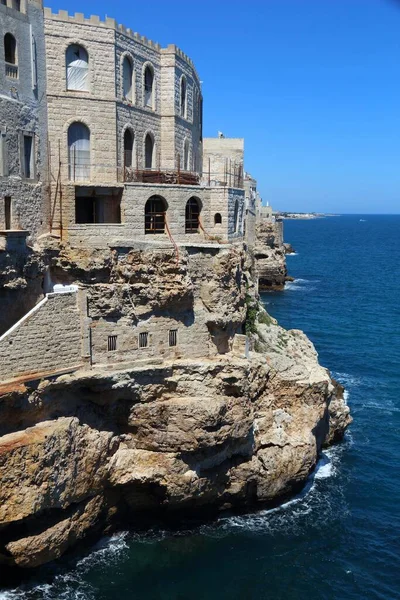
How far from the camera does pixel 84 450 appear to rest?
29.0 m

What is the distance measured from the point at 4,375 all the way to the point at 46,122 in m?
12.7

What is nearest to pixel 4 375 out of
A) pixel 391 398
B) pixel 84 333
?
pixel 84 333

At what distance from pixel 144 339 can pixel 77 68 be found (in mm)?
13948

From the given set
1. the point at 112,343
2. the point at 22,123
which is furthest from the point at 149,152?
the point at 112,343

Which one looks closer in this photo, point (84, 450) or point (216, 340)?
point (84, 450)

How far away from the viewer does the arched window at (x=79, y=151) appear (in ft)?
107

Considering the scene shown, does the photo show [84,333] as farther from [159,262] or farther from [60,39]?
[60,39]

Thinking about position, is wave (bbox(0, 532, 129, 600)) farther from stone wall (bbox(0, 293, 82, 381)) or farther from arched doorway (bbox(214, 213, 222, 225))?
arched doorway (bbox(214, 213, 222, 225))

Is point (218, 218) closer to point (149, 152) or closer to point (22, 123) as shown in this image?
point (149, 152)

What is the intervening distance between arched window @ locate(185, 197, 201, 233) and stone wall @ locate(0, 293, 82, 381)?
340 inches

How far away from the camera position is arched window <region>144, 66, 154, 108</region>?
117ft

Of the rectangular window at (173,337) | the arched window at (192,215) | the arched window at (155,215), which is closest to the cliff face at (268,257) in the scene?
the arched window at (192,215)

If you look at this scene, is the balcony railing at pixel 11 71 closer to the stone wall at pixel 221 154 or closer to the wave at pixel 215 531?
the wave at pixel 215 531

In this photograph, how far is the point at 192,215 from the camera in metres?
35.5
